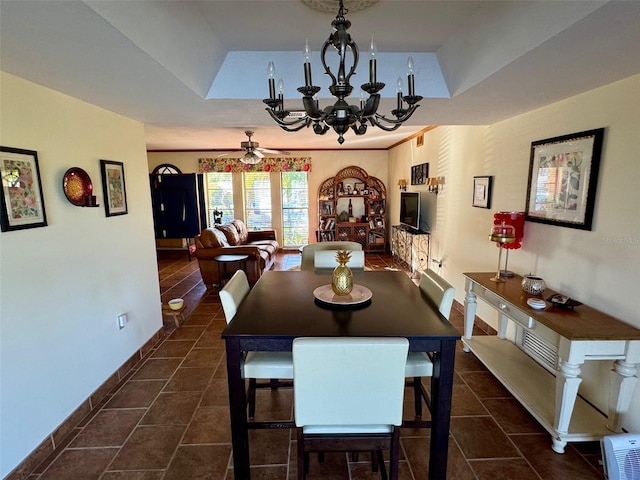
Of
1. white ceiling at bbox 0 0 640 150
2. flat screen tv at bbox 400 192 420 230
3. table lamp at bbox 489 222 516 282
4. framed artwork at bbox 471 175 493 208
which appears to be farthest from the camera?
flat screen tv at bbox 400 192 420 230

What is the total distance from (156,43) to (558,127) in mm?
2536

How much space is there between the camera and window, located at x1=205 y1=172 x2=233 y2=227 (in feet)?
23.9

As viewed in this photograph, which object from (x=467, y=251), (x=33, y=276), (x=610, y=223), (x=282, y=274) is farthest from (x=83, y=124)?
(x=467, y=251)

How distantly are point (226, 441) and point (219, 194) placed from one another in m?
6.09

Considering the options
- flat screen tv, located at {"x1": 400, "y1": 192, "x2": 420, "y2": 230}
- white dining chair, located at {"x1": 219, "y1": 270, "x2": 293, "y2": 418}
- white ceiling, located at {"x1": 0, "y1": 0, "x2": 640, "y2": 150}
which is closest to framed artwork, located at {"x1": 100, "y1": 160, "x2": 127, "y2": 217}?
white ceiling, located at {"x1": 0, "y1": 0, "x2": 640, "y2": 150}

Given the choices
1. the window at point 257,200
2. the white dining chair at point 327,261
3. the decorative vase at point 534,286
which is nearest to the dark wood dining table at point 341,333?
the decorative vase at point 534,286

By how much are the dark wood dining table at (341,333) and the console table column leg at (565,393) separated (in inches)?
27.0

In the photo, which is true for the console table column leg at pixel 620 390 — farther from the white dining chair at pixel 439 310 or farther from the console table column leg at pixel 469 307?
the console table column leg at pixel 469 307

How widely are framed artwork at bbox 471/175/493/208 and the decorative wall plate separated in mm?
3272

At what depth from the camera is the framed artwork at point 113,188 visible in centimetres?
237

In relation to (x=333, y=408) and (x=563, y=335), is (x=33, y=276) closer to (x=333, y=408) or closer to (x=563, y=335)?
(x=333, y=408)

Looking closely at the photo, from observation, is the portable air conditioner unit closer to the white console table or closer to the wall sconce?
the white console table

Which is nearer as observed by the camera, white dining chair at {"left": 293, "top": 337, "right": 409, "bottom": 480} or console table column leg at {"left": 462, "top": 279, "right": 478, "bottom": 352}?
white dining chair at {"left": 293, "top": 337, "right": 409, "bottom": 480}

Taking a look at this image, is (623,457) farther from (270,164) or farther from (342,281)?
(270,164)
